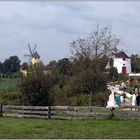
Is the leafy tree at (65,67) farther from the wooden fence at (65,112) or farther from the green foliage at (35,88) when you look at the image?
the wooden fence at (65,112)

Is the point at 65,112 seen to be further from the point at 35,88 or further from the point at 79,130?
the point at 35,88

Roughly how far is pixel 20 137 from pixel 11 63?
110577 mm

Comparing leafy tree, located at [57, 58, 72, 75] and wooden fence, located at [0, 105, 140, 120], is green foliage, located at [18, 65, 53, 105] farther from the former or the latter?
leafy tree, located at [57, 58, 72, 75]

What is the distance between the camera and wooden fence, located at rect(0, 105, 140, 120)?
21.5 metres

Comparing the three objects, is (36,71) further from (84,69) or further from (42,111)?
(84,69)

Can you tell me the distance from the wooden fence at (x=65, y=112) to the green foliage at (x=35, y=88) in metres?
2.86

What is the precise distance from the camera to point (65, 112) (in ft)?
76.0

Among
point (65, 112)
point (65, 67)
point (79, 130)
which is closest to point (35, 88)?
point (65, 112)

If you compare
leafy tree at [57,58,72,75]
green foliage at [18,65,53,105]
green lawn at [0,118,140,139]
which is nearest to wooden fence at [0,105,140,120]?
green lawn at [0,118,140,139]

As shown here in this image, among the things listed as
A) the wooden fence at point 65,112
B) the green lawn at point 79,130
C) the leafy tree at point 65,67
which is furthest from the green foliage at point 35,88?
the leafy tree at point 65,67

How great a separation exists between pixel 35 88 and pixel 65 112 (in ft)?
21.1

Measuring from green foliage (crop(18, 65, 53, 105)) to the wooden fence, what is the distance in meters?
2.86

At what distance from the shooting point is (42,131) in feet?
56.7

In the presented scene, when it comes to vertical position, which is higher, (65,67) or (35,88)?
(65,67)
